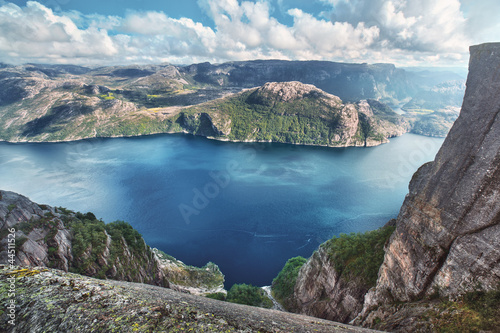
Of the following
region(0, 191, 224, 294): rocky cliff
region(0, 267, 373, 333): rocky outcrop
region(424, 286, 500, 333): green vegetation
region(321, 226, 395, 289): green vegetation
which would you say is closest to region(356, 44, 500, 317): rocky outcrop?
region(424, 286, 500, 333): green vegetation

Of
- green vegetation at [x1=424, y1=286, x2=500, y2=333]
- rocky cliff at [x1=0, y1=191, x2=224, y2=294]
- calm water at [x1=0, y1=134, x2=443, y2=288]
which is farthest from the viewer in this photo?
calm water at [x1=0, y1=134, x2=443, y2=288]

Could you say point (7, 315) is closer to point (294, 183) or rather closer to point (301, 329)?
point (301, 329)

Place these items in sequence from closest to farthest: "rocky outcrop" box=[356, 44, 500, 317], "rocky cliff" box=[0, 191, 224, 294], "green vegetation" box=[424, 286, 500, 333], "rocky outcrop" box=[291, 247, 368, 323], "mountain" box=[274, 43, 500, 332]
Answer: "green vegetation" box=[424, 286, 500, 333], "mountain" box=[274, 43, 500, 332], "rocky outcrop" box=[356, 44, 500, 317], "rocky cliff" box=[0, 191, 224, 294], "rocky outcrop" box=[291, 247, 368, 323]

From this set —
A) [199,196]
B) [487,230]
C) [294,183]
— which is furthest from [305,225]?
[487,230]

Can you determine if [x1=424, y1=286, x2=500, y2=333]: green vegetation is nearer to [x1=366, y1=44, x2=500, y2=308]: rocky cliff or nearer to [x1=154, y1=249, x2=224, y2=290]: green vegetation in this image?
[x1=366, y1=44, x2=500, y2=308]: rocky cliff
